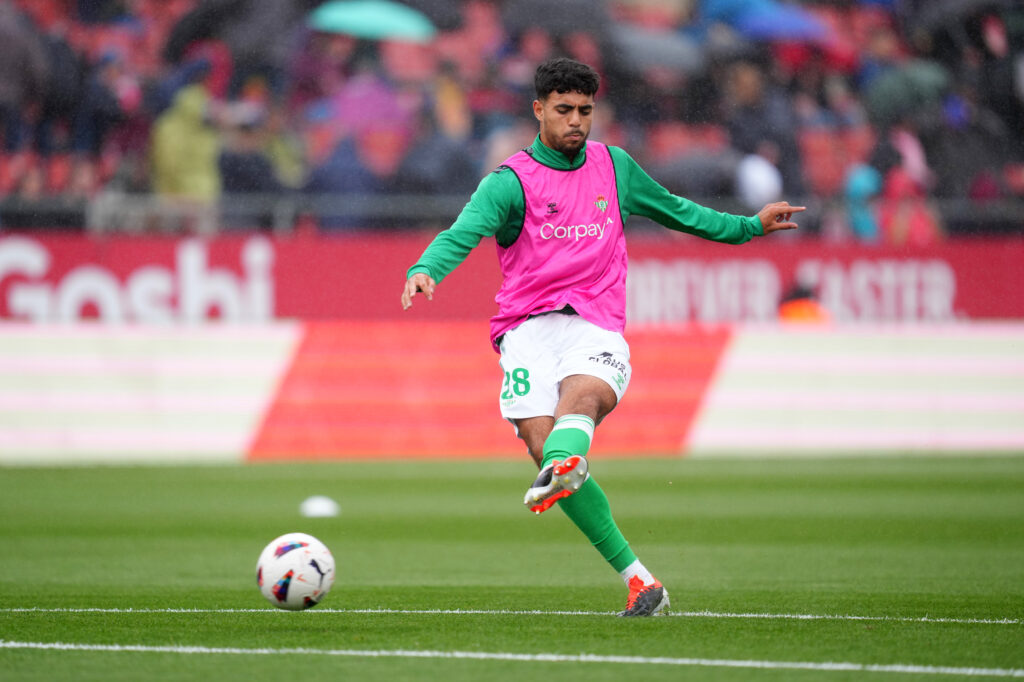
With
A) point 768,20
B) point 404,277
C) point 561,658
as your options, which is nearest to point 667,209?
point 561,658

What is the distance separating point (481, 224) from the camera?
6.97m

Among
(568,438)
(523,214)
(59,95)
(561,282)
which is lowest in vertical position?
(568,438)

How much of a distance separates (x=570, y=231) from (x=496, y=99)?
13392 millimetres

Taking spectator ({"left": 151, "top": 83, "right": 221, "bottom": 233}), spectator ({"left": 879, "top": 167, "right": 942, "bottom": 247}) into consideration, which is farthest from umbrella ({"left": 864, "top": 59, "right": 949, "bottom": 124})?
spectator ({"left": 151, "top": 83, "right": 221, "bottom": 233})

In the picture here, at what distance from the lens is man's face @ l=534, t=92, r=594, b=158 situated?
23.4 feet

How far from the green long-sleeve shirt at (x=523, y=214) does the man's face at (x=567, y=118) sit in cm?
12

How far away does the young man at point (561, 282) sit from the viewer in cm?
706

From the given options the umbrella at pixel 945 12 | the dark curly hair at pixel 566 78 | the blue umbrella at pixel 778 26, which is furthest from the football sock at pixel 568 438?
the umbrella at pixel 945 12

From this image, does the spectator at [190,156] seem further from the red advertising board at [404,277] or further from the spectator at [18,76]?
the spectator at [18,76]

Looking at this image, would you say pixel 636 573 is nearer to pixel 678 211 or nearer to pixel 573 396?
pixel 573 396

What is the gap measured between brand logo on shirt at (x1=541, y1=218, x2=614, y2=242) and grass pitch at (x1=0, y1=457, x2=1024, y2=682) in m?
1.66

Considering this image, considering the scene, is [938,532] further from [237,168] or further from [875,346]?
[237,168]

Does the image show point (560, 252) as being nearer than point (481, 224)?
No

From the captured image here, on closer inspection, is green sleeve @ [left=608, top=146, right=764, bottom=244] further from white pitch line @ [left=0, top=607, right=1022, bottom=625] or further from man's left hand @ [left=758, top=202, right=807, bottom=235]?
white pitch line @ [left=0, top=607, right=1022, bottom=625]
